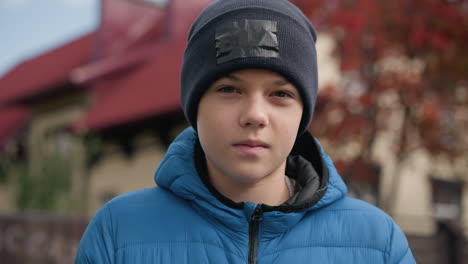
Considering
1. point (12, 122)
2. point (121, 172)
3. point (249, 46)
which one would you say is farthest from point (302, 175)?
point (12, 122)

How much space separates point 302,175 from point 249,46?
52cm

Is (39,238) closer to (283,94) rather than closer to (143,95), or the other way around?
(143,95)

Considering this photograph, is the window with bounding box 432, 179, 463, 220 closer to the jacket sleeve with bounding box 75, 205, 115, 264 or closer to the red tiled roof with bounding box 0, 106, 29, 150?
the red tiled roof with bounding box 0, 106, 29, 150

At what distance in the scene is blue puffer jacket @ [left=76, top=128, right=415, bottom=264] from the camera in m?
1.50

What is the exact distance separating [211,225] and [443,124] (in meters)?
6.31

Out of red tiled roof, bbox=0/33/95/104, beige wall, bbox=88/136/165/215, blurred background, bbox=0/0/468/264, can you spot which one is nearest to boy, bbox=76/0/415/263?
blurred background, bbox=0/0/468/264

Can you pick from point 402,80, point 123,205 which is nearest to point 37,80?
point 402,80

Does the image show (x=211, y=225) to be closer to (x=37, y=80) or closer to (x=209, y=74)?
(x=209, y=74)

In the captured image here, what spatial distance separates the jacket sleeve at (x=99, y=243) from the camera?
4.92 feet

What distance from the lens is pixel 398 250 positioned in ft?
5.16

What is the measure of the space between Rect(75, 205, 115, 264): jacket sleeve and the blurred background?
4301 mm

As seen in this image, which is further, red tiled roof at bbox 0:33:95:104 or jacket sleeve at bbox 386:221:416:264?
red tiled roof at bbox 0:33:95:104

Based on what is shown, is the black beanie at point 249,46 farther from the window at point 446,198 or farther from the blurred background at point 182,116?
the window at point 446,198

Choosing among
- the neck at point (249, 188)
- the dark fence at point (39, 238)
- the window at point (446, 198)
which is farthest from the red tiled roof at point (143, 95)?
the neck at point (249, 188)
